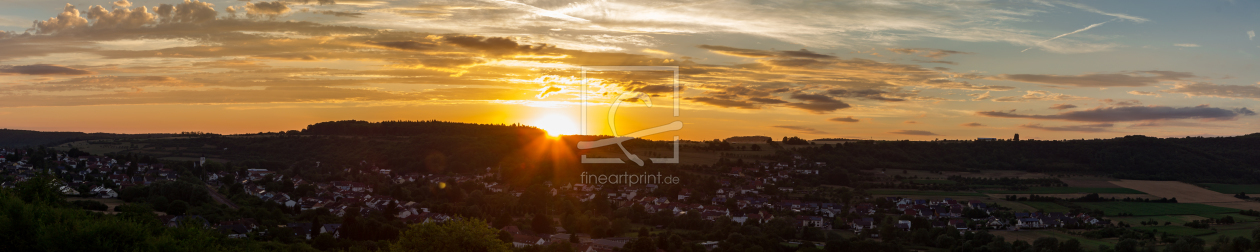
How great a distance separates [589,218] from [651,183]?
17634 millimetres

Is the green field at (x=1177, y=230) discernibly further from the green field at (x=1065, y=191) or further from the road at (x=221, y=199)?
the road at (x=221, y=199)

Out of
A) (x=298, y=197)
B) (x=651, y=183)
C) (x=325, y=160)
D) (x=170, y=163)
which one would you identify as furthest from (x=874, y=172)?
(x=170, y=163)

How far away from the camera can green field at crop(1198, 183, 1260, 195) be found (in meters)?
48.9

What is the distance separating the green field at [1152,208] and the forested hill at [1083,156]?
1339cm

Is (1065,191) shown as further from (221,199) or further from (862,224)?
(221,199)

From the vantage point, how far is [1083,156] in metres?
62.0

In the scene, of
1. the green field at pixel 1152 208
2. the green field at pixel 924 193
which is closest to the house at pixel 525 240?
the green field at pixel 924 193

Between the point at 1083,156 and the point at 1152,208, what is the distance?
2120cm

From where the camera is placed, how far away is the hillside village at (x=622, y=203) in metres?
32.6

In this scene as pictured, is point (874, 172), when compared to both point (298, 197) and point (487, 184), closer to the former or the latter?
point (487, 184)

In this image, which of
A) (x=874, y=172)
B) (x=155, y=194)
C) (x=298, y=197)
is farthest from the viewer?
(x=874, y=172)

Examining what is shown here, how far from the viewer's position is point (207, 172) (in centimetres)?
4981

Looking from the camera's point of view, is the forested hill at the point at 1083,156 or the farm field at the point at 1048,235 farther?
the forested hill at the point at 1083,156

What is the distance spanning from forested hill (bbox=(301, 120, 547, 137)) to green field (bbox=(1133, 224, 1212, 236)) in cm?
5346
